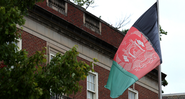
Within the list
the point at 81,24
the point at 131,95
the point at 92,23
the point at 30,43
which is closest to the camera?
the point at 30,43

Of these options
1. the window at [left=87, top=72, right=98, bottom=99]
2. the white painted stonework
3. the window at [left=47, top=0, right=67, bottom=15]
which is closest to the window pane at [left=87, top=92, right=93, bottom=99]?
the window at [left=87, top=72, right=98, bottom=99]

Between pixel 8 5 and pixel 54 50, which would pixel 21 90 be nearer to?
pixel 8 5

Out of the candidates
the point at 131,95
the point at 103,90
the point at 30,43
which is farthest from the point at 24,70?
the point at 131,95

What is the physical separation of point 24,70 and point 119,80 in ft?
17.5

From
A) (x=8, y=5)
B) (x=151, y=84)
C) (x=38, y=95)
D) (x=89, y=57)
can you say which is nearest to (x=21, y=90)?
(x=38, y=95)

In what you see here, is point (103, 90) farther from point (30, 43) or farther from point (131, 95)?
point (30, 43)

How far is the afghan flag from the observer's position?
50.6 feet

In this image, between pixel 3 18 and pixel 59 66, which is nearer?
pixel 3 18

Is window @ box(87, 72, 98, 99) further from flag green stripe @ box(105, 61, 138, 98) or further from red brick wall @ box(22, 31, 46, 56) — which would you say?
flag green stripe @ box(105, 61, 138, 98)

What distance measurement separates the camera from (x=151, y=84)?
28.1 metres

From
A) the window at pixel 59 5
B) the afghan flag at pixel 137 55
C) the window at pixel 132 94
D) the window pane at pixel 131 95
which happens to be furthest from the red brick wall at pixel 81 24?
the afghan flag at pixel 137 55

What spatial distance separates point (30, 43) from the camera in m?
19.1

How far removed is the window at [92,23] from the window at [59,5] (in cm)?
178

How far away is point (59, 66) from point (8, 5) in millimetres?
2326
